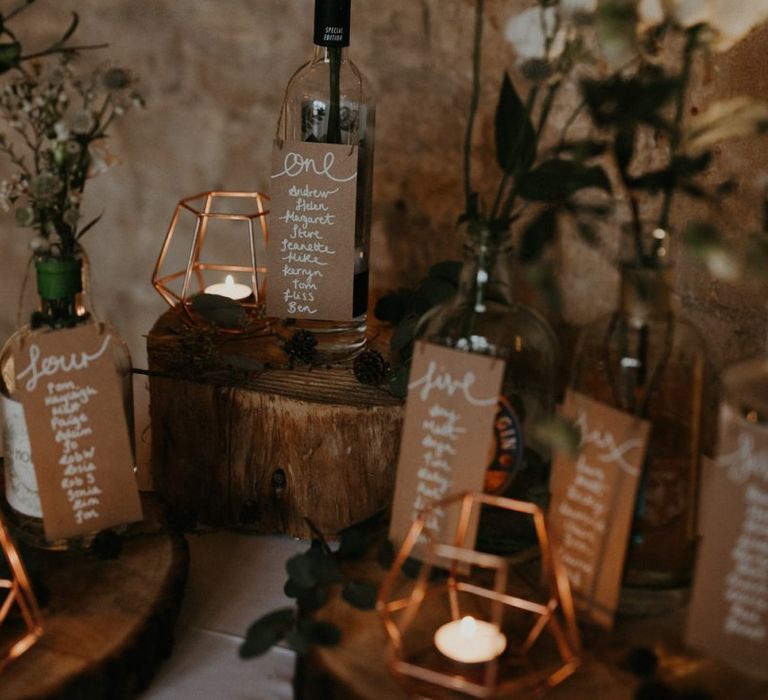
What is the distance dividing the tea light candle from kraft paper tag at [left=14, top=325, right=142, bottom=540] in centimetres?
37

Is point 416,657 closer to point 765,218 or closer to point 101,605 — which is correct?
point 101,605

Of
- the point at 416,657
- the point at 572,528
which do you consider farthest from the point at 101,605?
the point at 572,528

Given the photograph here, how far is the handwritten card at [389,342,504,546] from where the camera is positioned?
93cm

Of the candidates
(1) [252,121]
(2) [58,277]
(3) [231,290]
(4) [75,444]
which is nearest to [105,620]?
(4) [75,444]

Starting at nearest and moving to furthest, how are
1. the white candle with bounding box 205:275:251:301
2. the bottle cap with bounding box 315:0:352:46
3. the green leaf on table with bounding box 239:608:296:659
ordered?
1. the green leaf on table with bounding box 239:608:296:659
2. the bottle cap with bounding box 315:0:352:46
3. the white candle with bounding box 205:275:251:301

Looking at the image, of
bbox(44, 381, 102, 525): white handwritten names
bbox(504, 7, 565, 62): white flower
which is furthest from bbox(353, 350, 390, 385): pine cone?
bbox(504, 7, 565, 62): white flower

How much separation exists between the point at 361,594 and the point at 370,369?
1.13ft

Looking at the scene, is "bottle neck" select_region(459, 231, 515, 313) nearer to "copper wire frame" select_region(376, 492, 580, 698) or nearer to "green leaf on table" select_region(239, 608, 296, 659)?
"copper wire frame" select_region(376, 492, 580, 698)

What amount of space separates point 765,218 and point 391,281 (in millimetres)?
924

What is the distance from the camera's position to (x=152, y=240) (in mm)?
1688

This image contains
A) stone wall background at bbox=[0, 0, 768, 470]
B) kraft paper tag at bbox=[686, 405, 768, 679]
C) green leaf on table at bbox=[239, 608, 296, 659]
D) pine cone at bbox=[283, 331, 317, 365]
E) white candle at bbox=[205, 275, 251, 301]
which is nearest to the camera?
kraft paper tag at bbox=[686, 405, 768, 679]

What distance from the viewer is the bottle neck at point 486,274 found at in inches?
36.9

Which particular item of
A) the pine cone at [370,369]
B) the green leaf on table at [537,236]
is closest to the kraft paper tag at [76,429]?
the pine cone at [370,369]

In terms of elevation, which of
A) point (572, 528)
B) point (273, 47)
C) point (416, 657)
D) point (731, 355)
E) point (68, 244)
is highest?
point (273, 47)
